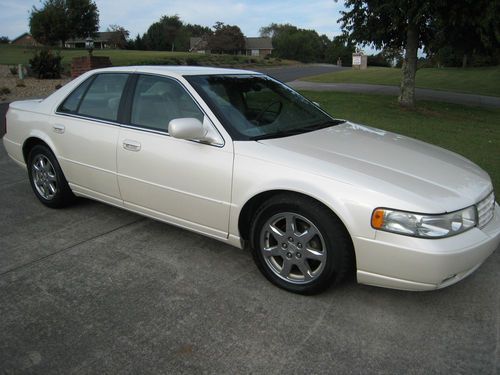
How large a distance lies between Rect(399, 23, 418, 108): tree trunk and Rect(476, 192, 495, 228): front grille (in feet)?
33.9

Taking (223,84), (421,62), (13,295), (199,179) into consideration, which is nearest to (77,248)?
(13,295)

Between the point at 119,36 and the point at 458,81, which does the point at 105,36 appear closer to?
the point at 119,36

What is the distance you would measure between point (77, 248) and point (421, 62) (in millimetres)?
Result: 50380

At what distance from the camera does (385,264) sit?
2.79 meters

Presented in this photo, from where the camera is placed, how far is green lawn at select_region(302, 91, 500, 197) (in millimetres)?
7743

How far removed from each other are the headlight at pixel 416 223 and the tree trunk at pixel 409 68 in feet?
36.0

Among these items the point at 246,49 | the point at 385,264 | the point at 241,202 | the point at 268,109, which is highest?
the point at 246,49

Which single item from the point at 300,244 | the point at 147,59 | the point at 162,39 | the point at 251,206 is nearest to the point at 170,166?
the point at 251,206

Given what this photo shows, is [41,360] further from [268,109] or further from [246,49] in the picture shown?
[246,49]

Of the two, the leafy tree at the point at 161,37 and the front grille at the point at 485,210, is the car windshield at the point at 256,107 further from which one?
the leafy tree at the point at 161,37

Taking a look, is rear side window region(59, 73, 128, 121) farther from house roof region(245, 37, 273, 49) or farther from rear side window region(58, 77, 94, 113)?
house roof region(245, 37, 273, 49)

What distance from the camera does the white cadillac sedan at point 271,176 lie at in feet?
9.11

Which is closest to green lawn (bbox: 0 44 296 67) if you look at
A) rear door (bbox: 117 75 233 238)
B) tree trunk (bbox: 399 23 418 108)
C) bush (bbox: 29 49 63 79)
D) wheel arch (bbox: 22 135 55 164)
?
bush (bbox: 29 49 63 79)

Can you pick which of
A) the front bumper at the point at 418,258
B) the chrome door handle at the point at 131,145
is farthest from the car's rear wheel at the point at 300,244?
the chrome door handle at the point at 131,145
